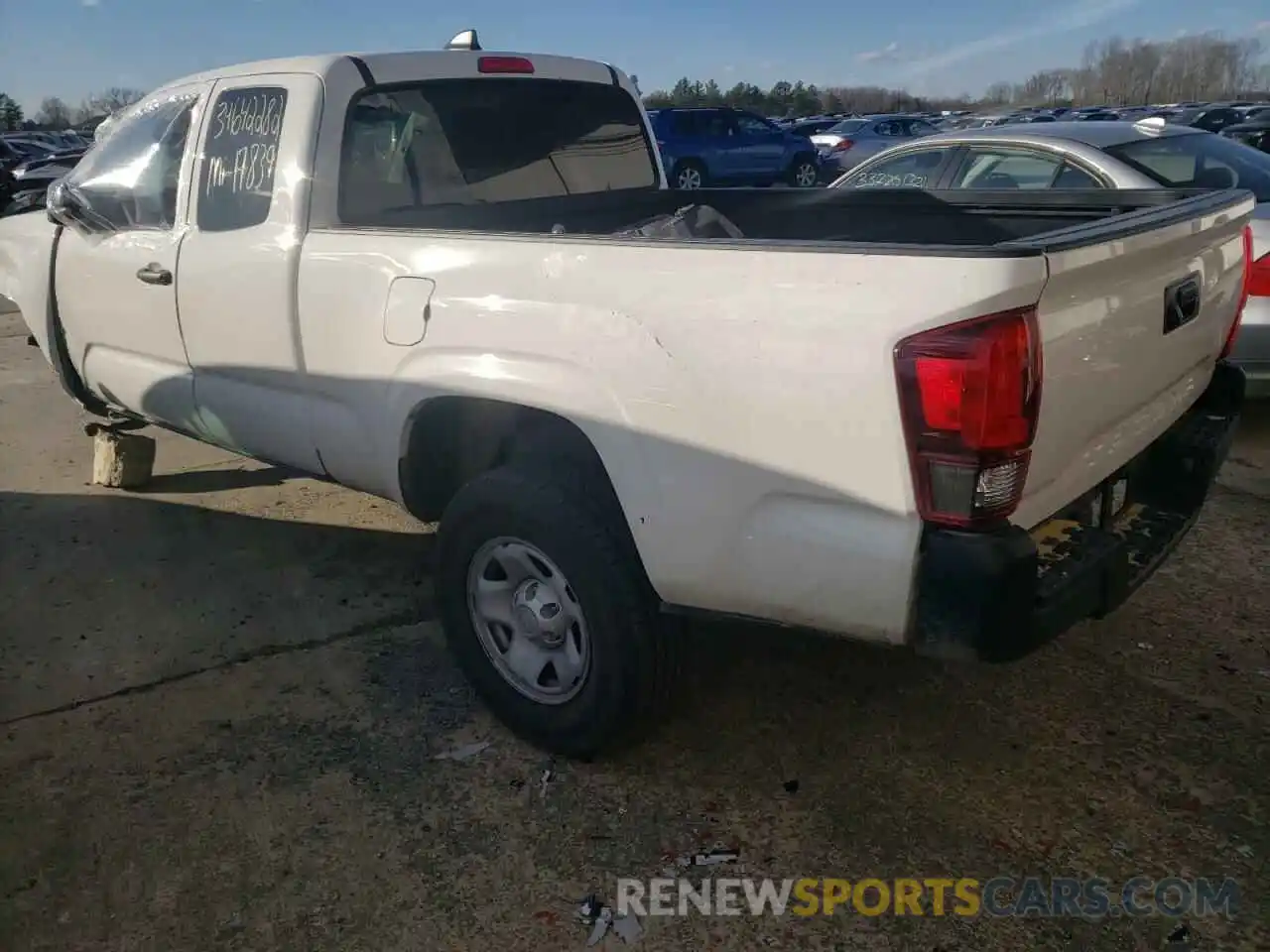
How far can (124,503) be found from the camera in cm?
518

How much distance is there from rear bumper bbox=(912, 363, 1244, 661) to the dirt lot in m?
0.63

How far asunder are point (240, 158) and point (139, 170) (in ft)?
2.63

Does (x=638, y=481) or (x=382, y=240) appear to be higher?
(x=382, y=240)

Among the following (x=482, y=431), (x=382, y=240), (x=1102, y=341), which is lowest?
(x=482, y=431)

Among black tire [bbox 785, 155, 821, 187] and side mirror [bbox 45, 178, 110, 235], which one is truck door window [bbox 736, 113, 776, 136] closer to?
black tire [bbox 785, 155, 821, 187]

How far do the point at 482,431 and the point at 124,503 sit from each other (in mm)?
2852

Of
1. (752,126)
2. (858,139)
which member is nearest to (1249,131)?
(752,126)

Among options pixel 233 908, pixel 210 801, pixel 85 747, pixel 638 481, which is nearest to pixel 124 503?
pixel 85 747

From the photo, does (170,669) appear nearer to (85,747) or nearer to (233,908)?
(85,747)

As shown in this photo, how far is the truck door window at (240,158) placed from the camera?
3576 mm

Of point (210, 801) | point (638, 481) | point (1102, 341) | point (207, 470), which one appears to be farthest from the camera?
point (207, 470)

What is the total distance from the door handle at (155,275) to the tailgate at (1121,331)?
311 centimetres

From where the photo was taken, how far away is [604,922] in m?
2.45

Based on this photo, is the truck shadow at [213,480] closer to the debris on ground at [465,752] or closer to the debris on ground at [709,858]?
the debris on ground at [465,752]
